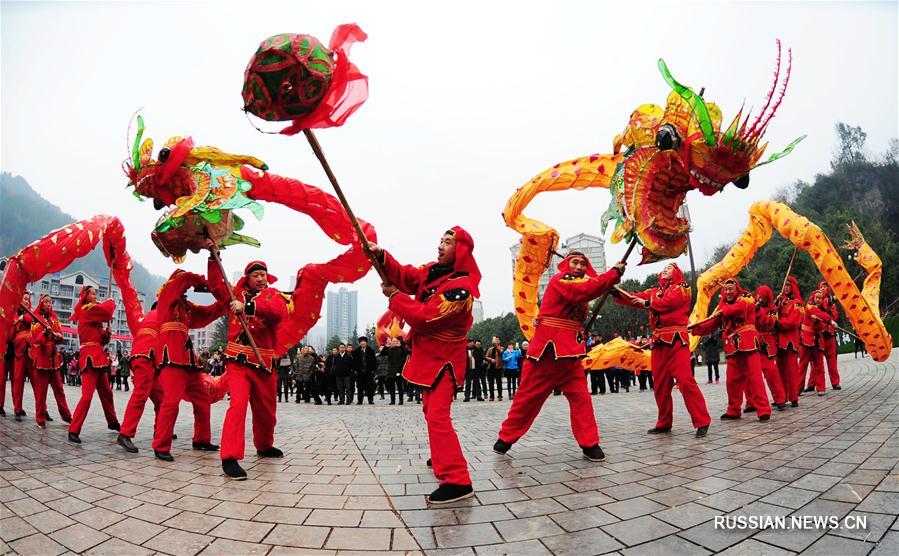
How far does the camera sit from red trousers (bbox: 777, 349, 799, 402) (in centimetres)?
734

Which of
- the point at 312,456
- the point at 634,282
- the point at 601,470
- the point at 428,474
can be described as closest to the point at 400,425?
the point at 312,456

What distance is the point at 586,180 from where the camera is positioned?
7461 mm

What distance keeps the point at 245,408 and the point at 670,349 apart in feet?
15.6

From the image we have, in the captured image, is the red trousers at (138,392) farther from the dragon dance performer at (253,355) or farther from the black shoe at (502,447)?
the black shoe at (502,447)

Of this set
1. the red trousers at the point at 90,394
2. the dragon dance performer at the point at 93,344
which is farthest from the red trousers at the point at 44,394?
the dragon dance performer at the point at 93,344

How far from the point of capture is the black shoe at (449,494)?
3008 mm

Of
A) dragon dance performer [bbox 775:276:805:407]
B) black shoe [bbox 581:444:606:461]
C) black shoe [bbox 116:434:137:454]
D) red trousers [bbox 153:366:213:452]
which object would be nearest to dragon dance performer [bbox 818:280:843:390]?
dragon dance performer [bbox 775:276:805:407]

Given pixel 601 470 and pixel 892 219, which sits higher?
pixel 892 219

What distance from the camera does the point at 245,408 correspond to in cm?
412

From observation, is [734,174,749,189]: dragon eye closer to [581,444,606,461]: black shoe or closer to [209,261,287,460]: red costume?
[581,444,606,461]: black shoe

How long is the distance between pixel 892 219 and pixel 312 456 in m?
64.7

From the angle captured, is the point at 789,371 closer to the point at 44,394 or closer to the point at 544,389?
the point at 544,389

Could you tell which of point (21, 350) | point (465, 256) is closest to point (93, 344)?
point (21, 350)

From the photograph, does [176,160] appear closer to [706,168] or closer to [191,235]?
[191,235]
